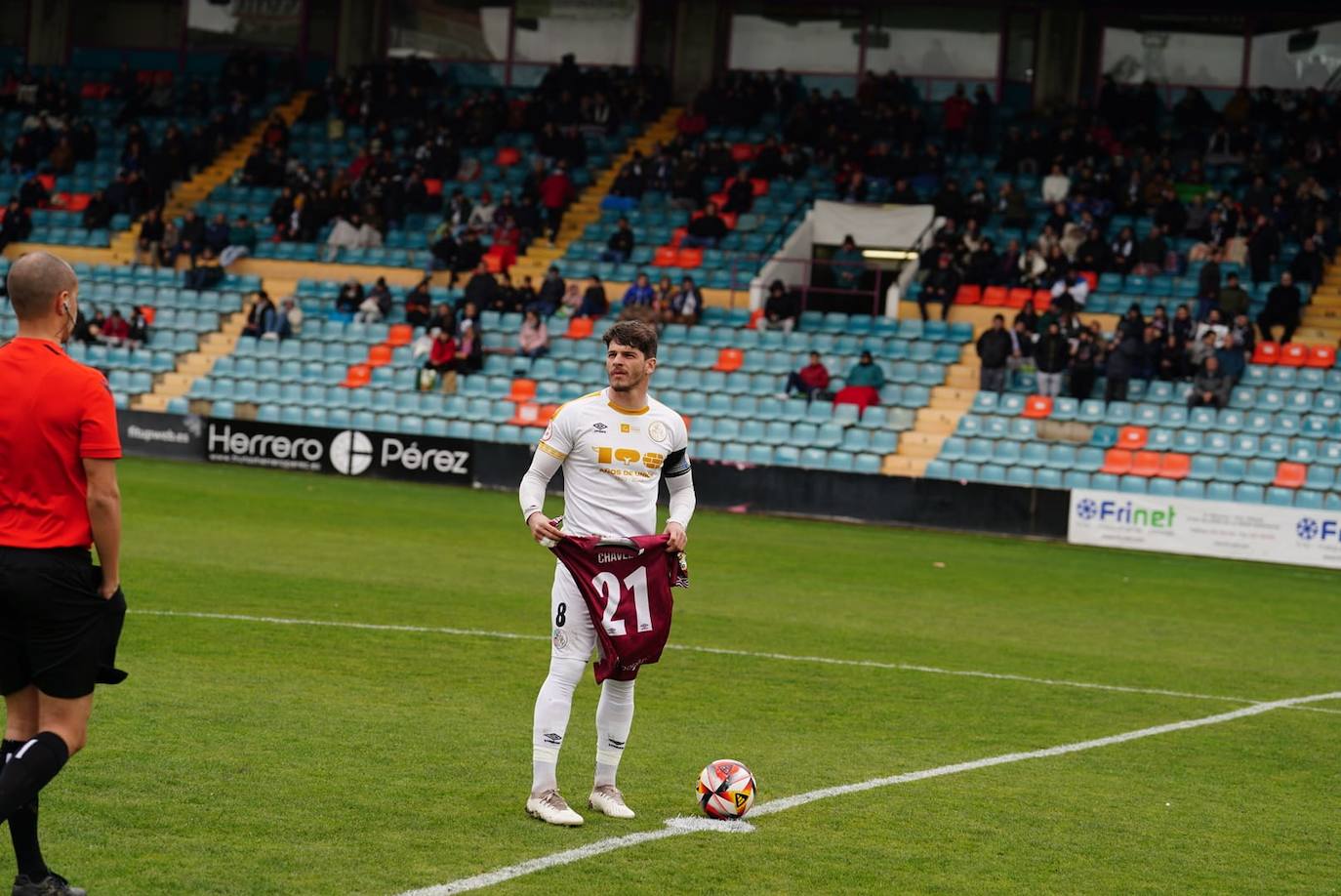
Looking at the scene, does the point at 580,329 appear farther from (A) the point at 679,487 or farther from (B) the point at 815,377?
(A) the point at 679,487

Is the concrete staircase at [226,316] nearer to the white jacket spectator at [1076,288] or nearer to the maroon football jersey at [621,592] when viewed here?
the white jacket spectator at [1076,288]

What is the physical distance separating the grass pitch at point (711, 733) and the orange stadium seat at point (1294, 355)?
10.2m

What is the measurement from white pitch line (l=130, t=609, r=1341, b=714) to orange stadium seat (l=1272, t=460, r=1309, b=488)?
14.7 m

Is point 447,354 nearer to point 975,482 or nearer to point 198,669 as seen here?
point 975,482

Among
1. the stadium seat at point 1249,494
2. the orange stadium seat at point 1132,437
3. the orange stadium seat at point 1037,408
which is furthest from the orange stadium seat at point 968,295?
the stadium seat at point 1249,494

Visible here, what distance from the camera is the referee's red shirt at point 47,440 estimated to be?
557 cm

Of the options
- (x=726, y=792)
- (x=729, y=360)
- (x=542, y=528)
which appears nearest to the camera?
(x=542, y=528)

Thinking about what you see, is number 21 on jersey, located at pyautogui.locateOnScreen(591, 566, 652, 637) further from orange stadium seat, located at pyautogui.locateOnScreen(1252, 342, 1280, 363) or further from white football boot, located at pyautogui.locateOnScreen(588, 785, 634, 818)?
Result: orange stadium seat, located at pyautogui.locateOnScreen(1252, 342, 1280, 363)

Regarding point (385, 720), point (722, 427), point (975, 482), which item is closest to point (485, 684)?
point (385, 720)

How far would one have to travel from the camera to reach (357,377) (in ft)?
106

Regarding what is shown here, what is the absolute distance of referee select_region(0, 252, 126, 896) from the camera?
18.3 ft

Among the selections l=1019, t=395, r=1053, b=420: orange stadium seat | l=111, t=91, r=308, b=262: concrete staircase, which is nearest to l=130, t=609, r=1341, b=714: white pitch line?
l=1019, t=395, r=1053, b=420: orange stadium seat

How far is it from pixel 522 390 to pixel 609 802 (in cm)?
2396

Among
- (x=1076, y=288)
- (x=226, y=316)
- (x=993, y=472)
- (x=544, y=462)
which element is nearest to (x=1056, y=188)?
(x=1076, y=288)
